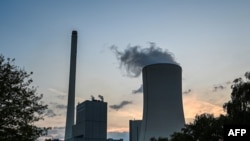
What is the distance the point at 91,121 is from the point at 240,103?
353 ft

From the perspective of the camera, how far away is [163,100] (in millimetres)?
46531

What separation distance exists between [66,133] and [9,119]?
107022 millimetres

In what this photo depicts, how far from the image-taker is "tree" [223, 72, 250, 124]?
78.9 feet

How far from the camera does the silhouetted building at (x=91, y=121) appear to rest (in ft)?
421

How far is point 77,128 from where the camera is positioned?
13562 cm

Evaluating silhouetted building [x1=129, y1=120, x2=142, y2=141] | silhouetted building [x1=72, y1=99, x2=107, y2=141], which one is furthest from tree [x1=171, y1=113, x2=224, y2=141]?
silhouetted building [x1=129, y1=120, x2=142, y2=141]

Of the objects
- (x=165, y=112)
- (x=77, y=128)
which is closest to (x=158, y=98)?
(x=165, y=112)

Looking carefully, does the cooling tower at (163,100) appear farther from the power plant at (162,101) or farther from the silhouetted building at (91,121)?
the silhouetted building at (91,121)

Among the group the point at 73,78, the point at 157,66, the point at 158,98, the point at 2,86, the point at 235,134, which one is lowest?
the point at 235,134

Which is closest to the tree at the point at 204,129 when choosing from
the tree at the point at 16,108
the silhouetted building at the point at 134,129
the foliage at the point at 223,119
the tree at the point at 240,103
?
the foliage at the point at 223,119

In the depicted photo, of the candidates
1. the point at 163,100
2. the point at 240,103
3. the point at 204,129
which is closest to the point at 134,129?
the point at 163,100

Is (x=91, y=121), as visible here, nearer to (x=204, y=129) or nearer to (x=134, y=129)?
(x=134, y=129)

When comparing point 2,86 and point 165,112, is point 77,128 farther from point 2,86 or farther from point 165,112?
point 2,86

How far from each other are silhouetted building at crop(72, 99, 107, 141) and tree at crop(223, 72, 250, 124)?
10299 cm
